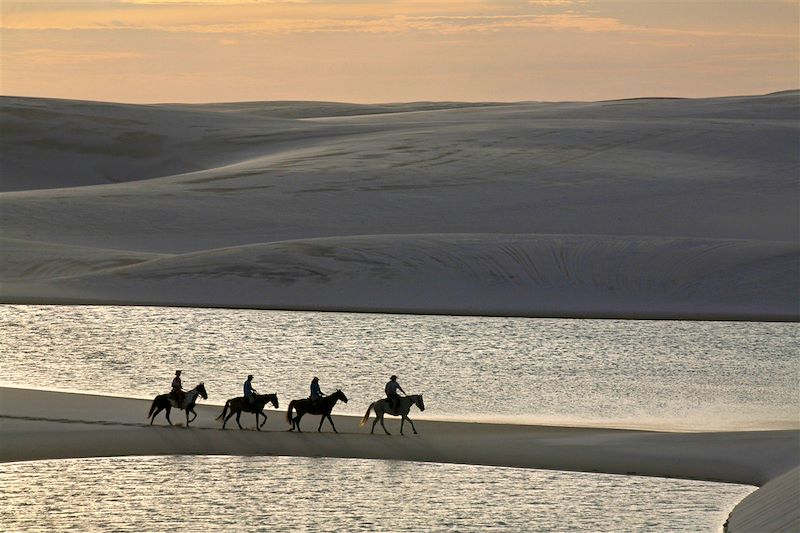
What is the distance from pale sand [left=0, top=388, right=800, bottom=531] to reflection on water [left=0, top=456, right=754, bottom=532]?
1.86ft

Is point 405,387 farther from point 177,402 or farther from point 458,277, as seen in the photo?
point 458,277

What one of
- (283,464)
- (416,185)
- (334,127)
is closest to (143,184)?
(416,185)

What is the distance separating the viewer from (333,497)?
51.4 feet

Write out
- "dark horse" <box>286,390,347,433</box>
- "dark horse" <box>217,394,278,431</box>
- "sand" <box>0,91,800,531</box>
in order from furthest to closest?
"dark horse" <box>217,394,278,431</box>
"dark horse" <box>286,390,347,433</box>
"sand" <box>0,91,800,531</box>

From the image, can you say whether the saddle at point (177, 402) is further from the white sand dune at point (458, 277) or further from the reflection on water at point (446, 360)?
the white sand dune at point (458, 277)

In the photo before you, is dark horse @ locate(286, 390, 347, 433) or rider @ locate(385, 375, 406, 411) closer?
rider @ locate(385, 375, 406, 411)

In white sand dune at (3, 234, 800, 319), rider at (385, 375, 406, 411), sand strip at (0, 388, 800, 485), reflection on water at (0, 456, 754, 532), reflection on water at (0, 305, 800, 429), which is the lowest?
reflection on water at (0, 456, 754, 532)

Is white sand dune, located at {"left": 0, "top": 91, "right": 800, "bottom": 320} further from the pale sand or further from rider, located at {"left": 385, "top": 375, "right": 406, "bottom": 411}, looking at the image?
rider, located at {"left": 385, "top": 375, "right": 406, "bottom": 411}

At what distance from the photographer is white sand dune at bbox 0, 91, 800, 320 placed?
1656 inches

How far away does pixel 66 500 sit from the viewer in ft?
49.9

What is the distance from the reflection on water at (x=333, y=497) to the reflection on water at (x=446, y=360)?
197 inches

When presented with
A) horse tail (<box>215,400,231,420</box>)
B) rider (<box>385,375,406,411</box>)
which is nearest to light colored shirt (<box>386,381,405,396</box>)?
rider (<box>385,375,406,411</box>)

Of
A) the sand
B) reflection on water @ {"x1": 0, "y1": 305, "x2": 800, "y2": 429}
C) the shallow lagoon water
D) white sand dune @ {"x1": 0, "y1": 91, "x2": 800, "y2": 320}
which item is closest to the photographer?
the shallow lagoon water

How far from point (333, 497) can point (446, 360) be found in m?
13.8
